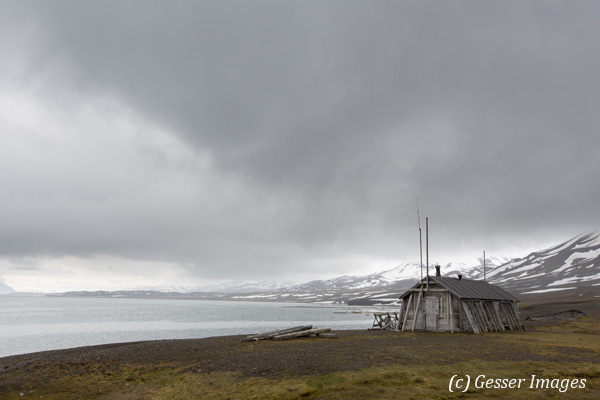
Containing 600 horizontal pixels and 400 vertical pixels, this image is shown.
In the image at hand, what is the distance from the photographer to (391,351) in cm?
2545

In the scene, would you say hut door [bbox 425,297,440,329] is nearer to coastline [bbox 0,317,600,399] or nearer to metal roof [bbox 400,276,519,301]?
metal roof [bbox 400,276,519,301]

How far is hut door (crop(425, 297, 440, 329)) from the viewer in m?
41.5

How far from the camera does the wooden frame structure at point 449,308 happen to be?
132 ft

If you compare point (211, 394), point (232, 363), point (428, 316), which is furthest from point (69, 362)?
point (428, 316)

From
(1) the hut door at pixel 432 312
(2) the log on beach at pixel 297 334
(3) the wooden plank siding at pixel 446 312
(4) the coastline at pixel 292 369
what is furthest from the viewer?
(1) the hut door at pixel 432 312

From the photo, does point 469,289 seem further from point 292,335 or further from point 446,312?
point 292,335

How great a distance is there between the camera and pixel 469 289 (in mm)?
44656

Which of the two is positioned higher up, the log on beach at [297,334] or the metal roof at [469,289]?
the metal roof at [469,289]

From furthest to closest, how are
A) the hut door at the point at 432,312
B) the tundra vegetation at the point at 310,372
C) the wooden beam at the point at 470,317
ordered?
the hut door at the point at 432,312 < the wooden beam at the point at 470,317 < the tundra vegetation at the point at 310,372

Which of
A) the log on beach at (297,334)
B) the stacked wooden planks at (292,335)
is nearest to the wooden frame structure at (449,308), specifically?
the stacked wooden planks at (292,335)

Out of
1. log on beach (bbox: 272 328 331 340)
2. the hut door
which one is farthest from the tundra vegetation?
the hut door

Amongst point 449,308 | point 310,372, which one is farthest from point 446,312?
point 310,372

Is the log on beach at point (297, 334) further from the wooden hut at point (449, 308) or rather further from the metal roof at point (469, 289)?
the metal roof at point (469, 289)

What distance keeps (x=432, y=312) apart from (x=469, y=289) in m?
6.01
